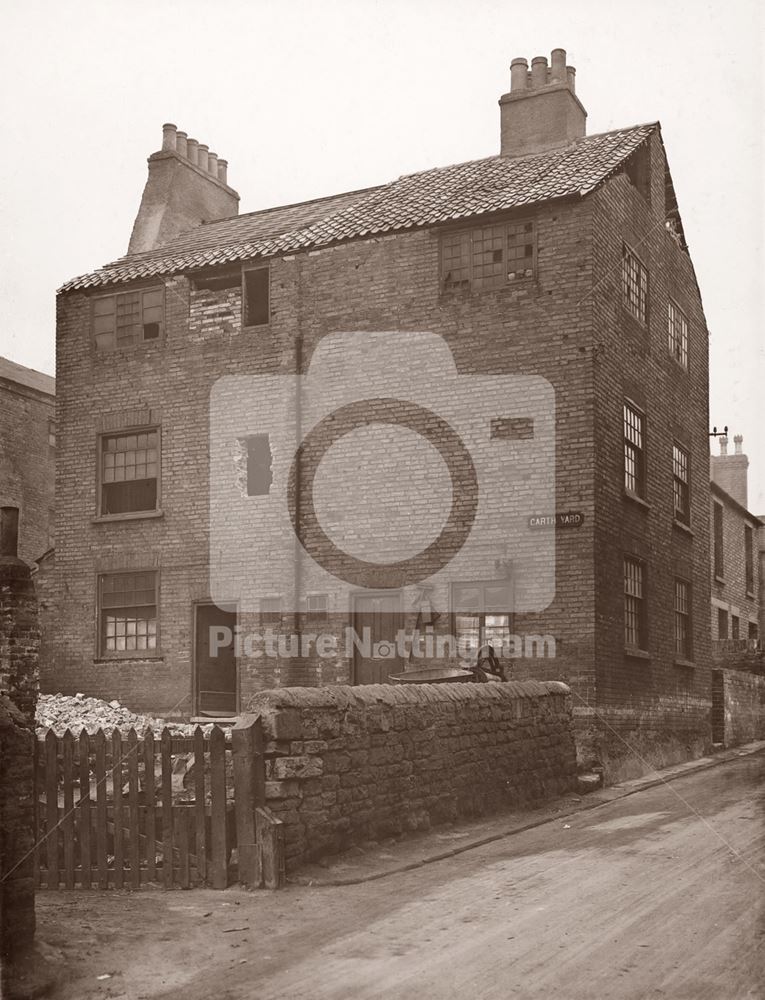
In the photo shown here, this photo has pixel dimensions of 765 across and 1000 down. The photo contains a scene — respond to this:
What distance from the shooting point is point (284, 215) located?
24438mm

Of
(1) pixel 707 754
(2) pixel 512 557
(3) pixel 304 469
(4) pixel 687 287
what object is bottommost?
(1) pixel 707 754

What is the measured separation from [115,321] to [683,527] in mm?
12115

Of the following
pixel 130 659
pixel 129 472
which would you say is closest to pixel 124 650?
pixel 130 659

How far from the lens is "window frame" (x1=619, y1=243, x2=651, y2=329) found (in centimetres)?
1973

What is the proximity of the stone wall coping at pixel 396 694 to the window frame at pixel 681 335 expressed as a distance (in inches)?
352

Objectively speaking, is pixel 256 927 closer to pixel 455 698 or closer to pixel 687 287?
pixel 455 698

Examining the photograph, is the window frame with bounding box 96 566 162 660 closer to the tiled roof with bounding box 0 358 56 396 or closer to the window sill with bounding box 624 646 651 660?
the window sill with bounding box 624 646 651 660

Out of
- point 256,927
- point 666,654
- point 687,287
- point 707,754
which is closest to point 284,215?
point 687,287

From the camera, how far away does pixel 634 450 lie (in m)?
20.1

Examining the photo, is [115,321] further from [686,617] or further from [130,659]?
[686,617]

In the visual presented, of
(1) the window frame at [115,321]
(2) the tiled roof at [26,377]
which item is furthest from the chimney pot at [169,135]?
(2) the tiled roof at [26,377]

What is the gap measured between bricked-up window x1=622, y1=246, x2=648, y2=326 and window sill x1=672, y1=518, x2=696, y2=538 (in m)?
4.03

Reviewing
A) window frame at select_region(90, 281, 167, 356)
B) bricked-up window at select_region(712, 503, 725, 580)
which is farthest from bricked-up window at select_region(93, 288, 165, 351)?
bricked-up window at select_region(712, 503, 725, 580)

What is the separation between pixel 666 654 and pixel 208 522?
29.4ft
